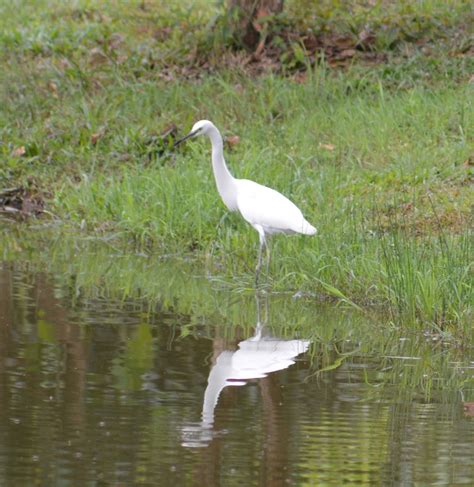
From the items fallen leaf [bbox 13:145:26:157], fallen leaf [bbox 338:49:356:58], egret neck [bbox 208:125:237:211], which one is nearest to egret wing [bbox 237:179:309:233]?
egret neck [bbox 208:125:237:211]

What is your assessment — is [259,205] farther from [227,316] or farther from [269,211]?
[227,316]

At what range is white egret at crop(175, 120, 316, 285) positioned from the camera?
10.1m

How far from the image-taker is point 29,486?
5324 mm

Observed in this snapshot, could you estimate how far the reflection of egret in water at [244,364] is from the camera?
6.34 meters

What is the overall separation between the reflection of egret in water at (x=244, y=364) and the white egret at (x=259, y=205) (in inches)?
51.8

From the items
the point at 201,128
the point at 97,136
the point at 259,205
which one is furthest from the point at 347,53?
the point at 259,205

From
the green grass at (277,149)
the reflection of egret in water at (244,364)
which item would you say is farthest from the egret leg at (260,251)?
the reflection of egret in water at (244,364)

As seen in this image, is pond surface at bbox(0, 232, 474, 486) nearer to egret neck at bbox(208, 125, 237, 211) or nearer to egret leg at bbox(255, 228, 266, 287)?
egret leg at bbox(255, 228, 266, 287)

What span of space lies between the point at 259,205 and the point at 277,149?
3543mm

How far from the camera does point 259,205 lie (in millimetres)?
10336

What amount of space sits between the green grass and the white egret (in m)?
0.22

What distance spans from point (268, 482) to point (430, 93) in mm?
10017

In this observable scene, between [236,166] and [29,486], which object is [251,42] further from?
[29,486]

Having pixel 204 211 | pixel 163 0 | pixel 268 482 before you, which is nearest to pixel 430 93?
pixel 204 211
